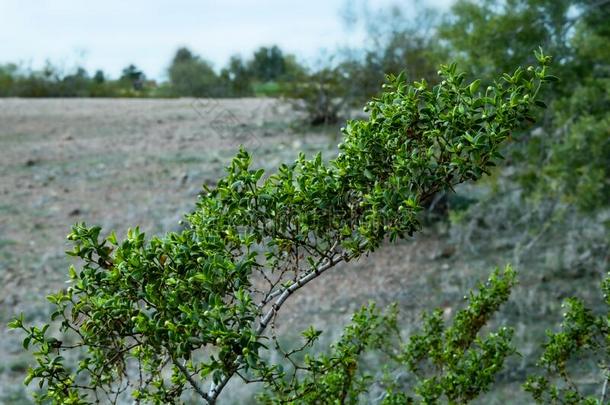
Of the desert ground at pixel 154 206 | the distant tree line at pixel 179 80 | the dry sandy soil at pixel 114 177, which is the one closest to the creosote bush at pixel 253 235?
the desert ground at pixel 154 206

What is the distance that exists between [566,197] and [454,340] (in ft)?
10.8

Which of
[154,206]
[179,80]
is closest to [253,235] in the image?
[154,206]

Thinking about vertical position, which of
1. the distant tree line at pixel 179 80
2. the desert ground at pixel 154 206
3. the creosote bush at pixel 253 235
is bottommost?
the creosote bush at pixel 253 235

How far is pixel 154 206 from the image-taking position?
853cm

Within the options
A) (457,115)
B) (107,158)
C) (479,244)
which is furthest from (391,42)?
(457,115)

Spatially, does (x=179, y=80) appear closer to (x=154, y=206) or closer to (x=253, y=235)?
(x=154, y=206)

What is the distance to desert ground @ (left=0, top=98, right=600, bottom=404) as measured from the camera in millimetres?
6316

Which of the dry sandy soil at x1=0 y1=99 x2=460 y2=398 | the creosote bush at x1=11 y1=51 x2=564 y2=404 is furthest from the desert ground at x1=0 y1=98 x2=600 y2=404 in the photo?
the creosote bush at x1=11 y1=51 x2=564 y2=404

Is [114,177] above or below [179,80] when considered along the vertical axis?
below

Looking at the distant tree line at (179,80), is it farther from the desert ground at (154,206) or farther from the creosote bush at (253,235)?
the creosote bush at (253,235)

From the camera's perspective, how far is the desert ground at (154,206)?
6.32m

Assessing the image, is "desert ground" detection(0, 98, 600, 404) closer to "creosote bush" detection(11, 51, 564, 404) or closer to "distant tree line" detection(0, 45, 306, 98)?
"distant tree line" detection(0, 45, 306, 98)

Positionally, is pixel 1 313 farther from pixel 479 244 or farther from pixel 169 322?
pixel 169 322

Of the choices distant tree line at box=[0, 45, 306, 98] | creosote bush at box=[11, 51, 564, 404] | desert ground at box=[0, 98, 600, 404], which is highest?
distant tree line at box=[0, 45, 306, 98]
